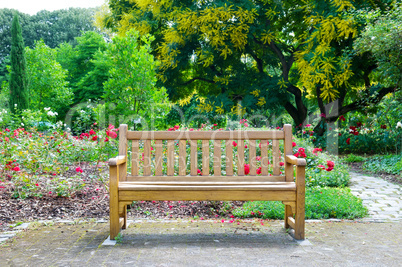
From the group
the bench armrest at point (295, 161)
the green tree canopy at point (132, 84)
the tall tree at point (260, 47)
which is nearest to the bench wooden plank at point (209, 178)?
the bench armrest at point (295, 161)

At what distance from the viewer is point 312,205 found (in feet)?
13.9

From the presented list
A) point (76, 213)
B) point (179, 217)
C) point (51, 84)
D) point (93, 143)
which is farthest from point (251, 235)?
point (51, 84)

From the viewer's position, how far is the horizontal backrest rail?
355cm

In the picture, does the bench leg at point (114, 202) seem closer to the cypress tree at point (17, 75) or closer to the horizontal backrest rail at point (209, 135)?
the horizontal backrest rail at point (209, 135)

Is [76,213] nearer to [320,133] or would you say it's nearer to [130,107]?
[130,107]

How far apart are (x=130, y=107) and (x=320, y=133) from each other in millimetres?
6098

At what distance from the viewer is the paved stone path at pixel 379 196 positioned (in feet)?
14.1

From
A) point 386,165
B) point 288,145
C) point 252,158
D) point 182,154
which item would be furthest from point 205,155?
point 386,165

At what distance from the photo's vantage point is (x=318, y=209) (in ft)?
13.7

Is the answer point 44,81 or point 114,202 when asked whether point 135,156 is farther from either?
point 44,81

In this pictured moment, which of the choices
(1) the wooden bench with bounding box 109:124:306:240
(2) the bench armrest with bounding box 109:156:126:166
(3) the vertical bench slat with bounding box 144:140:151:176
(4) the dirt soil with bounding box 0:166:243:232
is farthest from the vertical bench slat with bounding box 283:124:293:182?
(2) the bench armrest with bounding box 109:156:126:166

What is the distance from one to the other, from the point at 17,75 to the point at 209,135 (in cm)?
1448

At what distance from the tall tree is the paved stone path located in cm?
341

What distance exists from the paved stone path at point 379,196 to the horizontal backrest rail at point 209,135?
1.59 m
